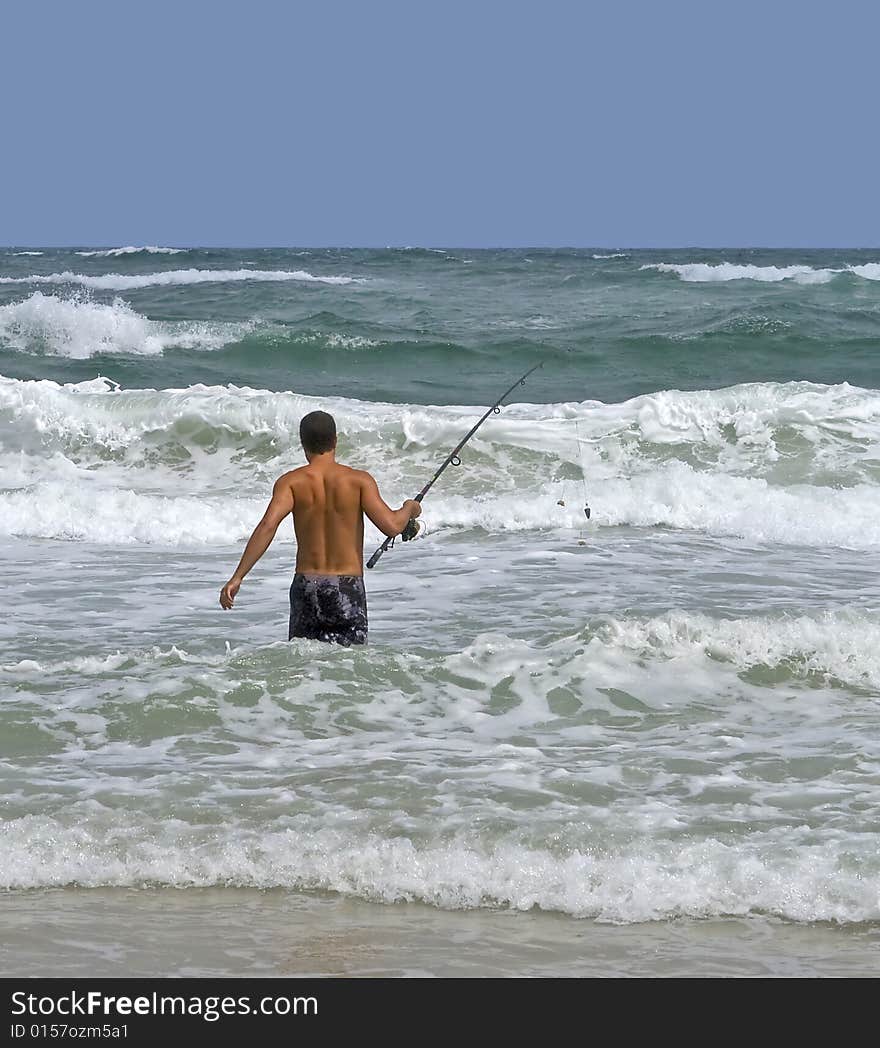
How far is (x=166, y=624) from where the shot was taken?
25.1ft

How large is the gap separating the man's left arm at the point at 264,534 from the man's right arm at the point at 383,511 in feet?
1.06

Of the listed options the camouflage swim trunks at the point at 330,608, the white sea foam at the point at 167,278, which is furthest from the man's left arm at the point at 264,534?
the white sea foam at the point at 167,278

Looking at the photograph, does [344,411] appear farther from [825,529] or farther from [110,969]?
[110,969]

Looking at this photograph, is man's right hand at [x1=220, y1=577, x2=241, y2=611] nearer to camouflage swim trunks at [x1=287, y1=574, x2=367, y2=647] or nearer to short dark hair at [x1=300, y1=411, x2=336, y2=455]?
camouflage swim trunks at [x1=287, y1=574, x2=367, y2=647]

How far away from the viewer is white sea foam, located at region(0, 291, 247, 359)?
69.4ft

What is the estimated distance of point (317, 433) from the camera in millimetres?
5969

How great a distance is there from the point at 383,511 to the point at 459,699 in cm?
95

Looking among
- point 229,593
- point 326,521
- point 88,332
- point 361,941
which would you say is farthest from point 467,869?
point 88,332

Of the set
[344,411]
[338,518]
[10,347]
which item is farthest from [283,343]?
[338,518]

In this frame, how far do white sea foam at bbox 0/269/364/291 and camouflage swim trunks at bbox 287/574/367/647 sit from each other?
97.2 feet

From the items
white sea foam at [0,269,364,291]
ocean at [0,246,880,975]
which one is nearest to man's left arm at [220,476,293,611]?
ocean at [0,246,880,975]

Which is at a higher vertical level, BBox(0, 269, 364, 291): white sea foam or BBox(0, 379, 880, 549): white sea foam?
BBox(0, 269, 364, 291): white sea foam

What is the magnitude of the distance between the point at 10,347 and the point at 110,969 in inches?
739

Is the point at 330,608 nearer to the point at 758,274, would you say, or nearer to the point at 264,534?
the point at 264,534
